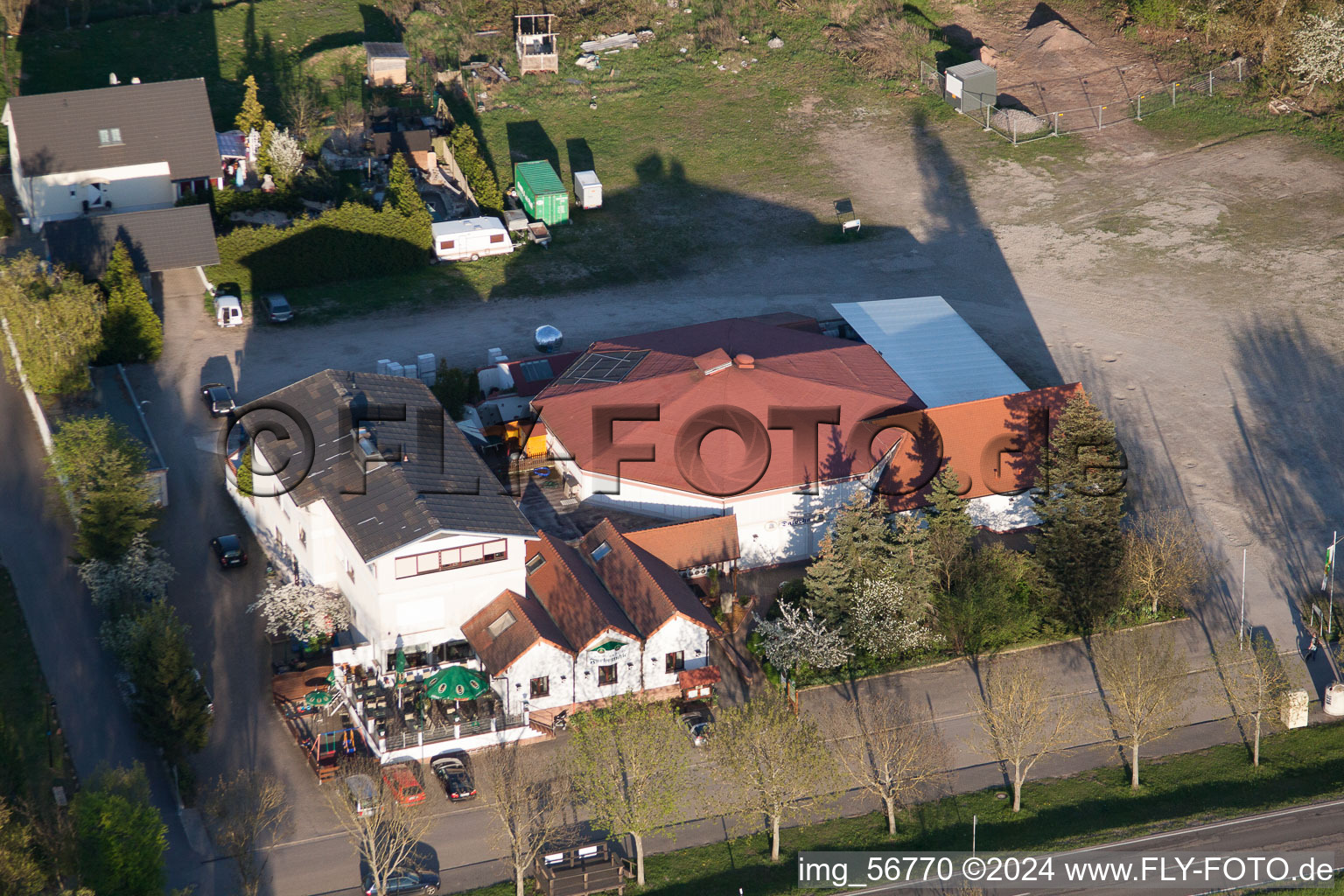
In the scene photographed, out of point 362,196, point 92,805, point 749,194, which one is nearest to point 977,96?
point 749,194

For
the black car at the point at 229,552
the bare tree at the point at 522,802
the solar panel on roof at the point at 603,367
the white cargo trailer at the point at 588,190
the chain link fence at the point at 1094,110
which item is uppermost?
the chain link fence at the point at 1094,110

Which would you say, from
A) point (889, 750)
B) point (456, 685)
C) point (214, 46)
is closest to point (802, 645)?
point (889, 750)

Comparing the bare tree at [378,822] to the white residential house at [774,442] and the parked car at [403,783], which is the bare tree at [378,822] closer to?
the parked car at [403,783]

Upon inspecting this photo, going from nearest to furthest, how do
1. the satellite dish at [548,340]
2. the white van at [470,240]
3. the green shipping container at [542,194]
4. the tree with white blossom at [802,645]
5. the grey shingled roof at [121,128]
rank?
1. the tree with white blossom at [802,645]
2. the satellite dish at [548,340]
3. the grey shingled roof at [121,128]
4. the white van at [470,240]
5. the green shipping container at [542,194]

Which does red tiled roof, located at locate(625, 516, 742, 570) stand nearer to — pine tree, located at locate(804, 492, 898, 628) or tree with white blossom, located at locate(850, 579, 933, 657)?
pine tree, located at locate(804, 492, 898, 628)

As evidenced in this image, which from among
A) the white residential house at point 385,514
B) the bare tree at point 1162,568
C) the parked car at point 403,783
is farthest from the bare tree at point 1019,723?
the parked car at point 403,783

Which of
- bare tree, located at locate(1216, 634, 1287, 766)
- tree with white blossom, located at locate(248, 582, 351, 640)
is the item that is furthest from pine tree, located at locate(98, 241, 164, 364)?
bare tree, located at locate(1216, 634, 1287, 766)

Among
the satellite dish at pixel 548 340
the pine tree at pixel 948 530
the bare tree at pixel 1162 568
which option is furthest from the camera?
the satellite dish at pixel 548 340
